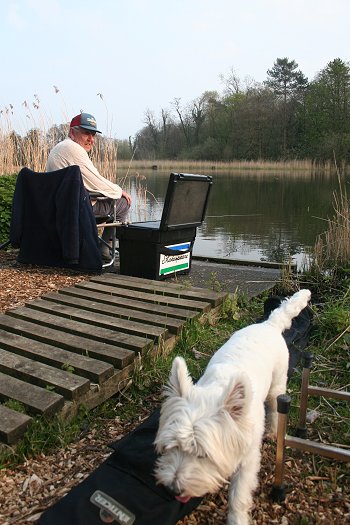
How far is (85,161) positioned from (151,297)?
1916 millimetres

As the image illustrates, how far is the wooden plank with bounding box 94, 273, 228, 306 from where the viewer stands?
418 cm

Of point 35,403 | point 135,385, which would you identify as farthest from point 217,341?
point 35,403

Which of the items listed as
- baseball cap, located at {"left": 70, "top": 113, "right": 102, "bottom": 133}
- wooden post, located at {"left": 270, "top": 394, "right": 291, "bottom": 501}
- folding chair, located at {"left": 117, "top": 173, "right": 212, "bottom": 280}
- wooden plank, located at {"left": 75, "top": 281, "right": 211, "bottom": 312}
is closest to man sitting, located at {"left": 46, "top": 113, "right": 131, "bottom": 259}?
baseball cap, located at {"left": 70, "top": 113, "right": 102, "bottom": 133}

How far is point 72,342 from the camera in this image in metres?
3.16

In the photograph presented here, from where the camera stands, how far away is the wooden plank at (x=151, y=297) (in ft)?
12.9

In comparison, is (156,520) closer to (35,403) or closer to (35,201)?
(35,403)

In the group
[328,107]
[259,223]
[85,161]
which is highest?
[328,107]

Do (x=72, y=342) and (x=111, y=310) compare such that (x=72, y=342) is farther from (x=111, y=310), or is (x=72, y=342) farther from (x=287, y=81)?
(x=287, y=81)

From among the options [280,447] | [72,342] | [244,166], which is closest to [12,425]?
[72,342]

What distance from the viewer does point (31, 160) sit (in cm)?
777

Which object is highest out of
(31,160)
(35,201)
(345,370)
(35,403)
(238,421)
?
(31,160)

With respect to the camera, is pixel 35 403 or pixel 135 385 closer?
pixel 35 403

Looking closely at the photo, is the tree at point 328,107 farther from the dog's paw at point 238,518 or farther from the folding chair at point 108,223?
the dog's paw at point 238,518

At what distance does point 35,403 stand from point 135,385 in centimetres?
72
